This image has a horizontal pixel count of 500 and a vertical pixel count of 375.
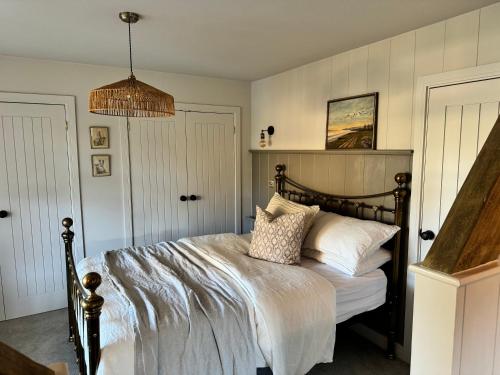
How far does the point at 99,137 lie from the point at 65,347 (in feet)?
6.34

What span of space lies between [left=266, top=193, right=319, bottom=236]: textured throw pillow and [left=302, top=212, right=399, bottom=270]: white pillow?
92 millimetres

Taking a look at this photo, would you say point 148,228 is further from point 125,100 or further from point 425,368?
point 425,368

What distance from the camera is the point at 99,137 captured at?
3564mm

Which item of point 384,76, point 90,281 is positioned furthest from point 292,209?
point 90,281

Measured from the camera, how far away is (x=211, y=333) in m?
1.88

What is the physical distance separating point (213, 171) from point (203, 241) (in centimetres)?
127

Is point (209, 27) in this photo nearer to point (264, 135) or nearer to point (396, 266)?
point (264, 135)

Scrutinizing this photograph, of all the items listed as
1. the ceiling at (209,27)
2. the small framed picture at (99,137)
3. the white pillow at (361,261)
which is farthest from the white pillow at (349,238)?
the small framed picture at (99,137)

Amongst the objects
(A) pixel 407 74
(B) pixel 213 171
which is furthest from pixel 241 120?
(A) pixel 407 74

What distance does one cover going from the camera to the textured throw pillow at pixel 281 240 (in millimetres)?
2672

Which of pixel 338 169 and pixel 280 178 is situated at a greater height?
pixel 338 169

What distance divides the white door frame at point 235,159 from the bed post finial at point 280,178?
2.26 ft

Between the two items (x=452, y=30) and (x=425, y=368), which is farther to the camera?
(x=452, y=30)

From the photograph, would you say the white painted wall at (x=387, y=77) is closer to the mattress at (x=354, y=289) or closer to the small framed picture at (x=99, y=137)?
the mattress at (x=354, y=289)
